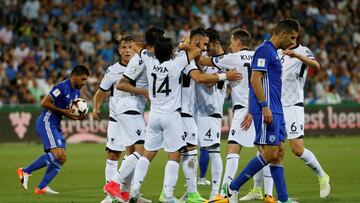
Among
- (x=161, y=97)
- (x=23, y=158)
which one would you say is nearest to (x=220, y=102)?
(x=161, y=97)

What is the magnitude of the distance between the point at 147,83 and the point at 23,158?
33.9 feet

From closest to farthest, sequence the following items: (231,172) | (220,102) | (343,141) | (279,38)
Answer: (279,38) → (231,172) → (220,102) → (343,141)

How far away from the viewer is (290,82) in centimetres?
1491

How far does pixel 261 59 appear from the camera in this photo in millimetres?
12367

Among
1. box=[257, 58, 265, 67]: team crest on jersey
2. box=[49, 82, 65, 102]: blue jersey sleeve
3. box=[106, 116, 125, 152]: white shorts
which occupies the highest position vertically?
box=[257, 58, 265, 67]: team crest on jersey

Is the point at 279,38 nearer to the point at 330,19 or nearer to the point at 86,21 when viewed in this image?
the point at 86,21

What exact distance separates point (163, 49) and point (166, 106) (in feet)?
2.61

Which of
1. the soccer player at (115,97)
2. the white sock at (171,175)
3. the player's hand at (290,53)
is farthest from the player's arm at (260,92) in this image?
the soccer player at (115,97)

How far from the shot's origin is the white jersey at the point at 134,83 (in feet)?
43.9

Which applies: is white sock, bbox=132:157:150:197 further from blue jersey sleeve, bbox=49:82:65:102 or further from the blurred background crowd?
the blurred background crowd

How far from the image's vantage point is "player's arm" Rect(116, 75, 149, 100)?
44.3 feet

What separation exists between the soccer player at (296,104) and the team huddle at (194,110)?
0.02m

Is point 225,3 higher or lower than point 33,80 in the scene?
higher

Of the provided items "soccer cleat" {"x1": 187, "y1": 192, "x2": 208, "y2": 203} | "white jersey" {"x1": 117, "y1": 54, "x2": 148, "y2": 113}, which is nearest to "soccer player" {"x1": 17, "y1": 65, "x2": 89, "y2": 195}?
"white jersey" {"x1": 117, "y1": 54, "x2": 148, "y2": 113}
